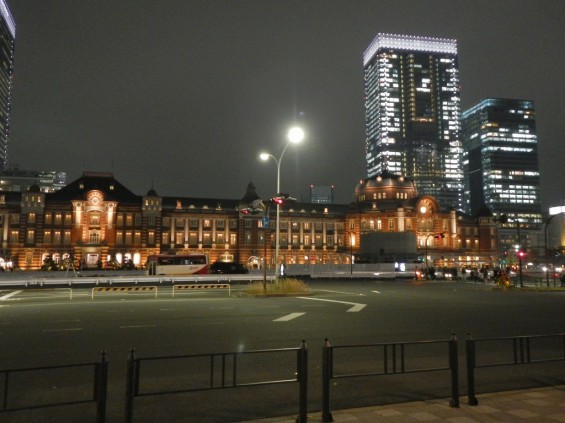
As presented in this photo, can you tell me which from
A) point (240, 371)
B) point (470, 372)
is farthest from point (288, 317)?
point (470, 372)

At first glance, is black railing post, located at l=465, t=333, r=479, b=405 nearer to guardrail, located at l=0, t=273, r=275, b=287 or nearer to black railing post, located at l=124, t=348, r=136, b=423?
black railing post, located at l=124, t=348, r=136, b=423

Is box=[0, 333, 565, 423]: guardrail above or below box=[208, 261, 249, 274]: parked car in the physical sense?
above

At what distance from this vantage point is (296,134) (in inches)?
1055

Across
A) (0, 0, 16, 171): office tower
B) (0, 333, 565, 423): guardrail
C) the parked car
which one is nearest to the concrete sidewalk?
(0, 333, 565, 423): guardrail

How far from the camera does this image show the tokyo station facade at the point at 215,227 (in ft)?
270

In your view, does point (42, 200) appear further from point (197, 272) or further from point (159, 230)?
point (197, 272)

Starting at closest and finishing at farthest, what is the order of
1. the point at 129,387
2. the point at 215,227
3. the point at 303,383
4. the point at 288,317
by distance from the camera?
the point at 129,387 → the point at 303,383 → the point at 288,317 → the point at 215,227

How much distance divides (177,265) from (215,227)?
3808 cm

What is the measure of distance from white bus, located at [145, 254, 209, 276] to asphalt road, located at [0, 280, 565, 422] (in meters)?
29.9

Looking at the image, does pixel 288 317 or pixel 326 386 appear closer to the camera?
pixel 326 386

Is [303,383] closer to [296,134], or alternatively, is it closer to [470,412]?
[470,412]

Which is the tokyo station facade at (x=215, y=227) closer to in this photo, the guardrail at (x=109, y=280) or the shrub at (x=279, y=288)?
the guardrail at (x=109, y=280)

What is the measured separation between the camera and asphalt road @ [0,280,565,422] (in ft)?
24.8

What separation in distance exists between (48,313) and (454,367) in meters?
18.1
